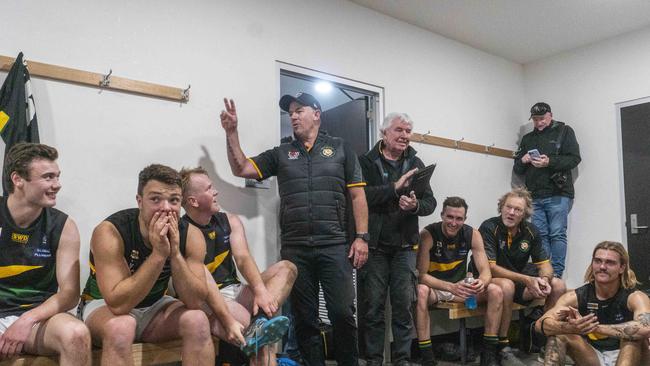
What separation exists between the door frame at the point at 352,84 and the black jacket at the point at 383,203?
63cm

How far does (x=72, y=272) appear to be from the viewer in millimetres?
1890

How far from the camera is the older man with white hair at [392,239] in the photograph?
2914mm

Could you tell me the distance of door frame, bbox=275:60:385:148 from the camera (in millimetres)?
3244

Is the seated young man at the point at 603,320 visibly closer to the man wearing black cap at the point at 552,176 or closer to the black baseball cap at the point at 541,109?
the man wearing black cap at the point at 552,176

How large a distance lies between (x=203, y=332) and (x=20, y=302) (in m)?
0.68

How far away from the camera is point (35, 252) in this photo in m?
1.88

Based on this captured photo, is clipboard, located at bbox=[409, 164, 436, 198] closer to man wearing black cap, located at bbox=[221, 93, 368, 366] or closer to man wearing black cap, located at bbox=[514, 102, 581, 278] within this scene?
man wearing black cap, located at bbox=[221, 93, 368, 366]

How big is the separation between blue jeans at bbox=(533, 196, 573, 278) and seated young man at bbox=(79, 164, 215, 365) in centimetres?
343

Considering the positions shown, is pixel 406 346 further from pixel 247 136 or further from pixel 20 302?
pixel 20 302

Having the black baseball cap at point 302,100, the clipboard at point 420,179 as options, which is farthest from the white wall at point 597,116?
the black baseball cap at point 302,100

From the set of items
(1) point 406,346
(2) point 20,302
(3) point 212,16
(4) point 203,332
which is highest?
(3) point 212,16

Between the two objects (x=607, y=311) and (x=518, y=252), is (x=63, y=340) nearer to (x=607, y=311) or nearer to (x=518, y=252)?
(x=607, y=311)

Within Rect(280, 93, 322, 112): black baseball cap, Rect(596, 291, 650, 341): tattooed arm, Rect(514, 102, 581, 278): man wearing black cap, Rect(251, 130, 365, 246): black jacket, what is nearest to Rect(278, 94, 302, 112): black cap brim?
Rect(280, 93, 322, 112): black baseball cap

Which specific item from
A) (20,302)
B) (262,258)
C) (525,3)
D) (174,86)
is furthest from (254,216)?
(525,3)
